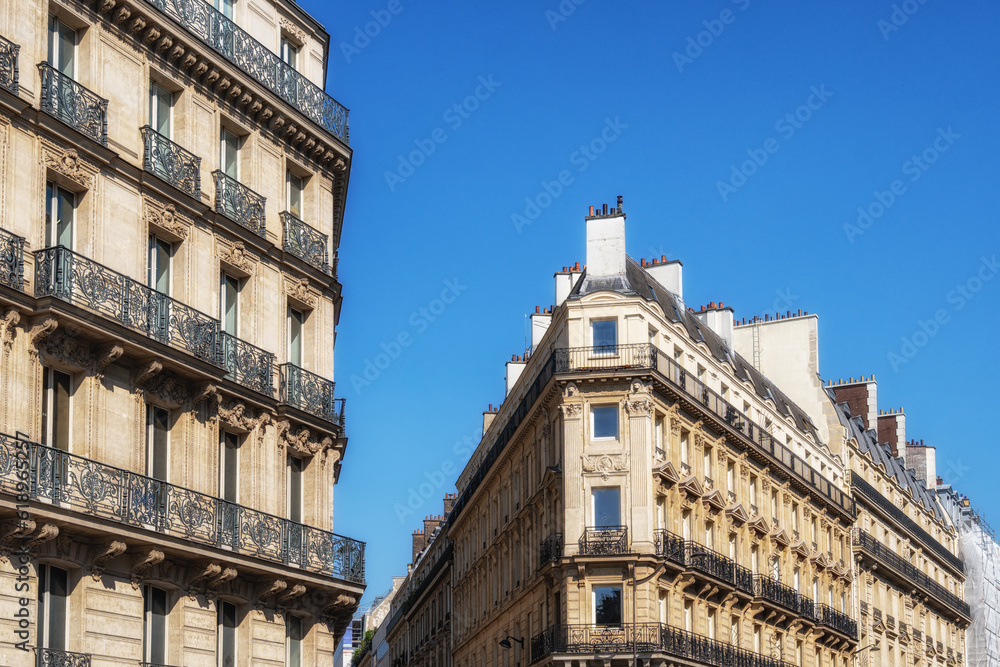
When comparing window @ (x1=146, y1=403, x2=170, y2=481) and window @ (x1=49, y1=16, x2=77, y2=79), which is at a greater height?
window @ (x1=49, y1=16, x2=77, y2=79)

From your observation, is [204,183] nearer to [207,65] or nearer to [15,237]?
[207,65]

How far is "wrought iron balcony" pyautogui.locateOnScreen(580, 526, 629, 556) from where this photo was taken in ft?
128

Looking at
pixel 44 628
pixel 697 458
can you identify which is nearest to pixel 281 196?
pixel 44 628

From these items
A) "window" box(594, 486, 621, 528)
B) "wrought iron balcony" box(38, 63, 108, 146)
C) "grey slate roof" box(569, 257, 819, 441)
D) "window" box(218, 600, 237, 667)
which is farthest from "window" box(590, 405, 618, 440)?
"wrought iron balcony" box(38, 63, 108, 146)

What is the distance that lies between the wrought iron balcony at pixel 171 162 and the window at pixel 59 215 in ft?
5.27

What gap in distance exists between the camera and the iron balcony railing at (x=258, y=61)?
21.8m

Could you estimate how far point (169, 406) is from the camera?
20.4 m

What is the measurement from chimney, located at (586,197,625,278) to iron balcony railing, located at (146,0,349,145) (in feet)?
59.8

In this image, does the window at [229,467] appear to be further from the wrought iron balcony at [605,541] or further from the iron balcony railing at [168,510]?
the wrought iron balcony at [605,541]

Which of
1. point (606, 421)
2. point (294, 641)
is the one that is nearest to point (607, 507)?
point (606, 421)

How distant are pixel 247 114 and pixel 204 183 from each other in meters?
1.86

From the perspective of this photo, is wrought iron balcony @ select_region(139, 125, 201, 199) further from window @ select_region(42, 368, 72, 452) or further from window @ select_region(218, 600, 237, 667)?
window @ select_region(218, 600, 237, 667)

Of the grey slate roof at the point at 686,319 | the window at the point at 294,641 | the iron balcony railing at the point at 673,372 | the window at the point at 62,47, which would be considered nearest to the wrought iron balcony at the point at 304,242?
the window at the point at 62,47

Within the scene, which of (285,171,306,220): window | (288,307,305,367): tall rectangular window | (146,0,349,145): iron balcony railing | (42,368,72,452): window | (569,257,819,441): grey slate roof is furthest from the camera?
(569,257,819,441): grey slate roof
